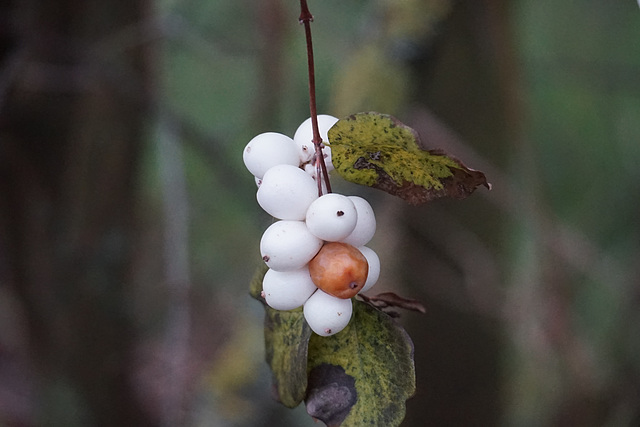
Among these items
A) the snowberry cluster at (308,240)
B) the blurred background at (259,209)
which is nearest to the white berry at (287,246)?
the snowberry cluster at (308,240)

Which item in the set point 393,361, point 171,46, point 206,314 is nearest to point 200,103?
point 171,46

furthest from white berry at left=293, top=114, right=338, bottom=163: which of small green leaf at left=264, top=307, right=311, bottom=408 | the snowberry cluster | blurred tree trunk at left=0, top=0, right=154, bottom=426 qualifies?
blurred tree trunk at left=0, top=0, right=154, bottom=426

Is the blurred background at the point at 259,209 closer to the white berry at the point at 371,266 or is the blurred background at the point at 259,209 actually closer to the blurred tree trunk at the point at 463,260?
the blurred tree trunk at the point at 463,260

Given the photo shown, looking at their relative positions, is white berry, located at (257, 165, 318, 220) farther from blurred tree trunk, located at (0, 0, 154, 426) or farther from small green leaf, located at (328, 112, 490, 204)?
blurred tree trunk, located at (0, 0, 154, 426)

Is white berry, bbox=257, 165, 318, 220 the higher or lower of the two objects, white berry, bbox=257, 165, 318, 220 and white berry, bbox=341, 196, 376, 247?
the higher

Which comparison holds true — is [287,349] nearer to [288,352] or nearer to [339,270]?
[288,352]

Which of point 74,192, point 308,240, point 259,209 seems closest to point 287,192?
point 308,240
